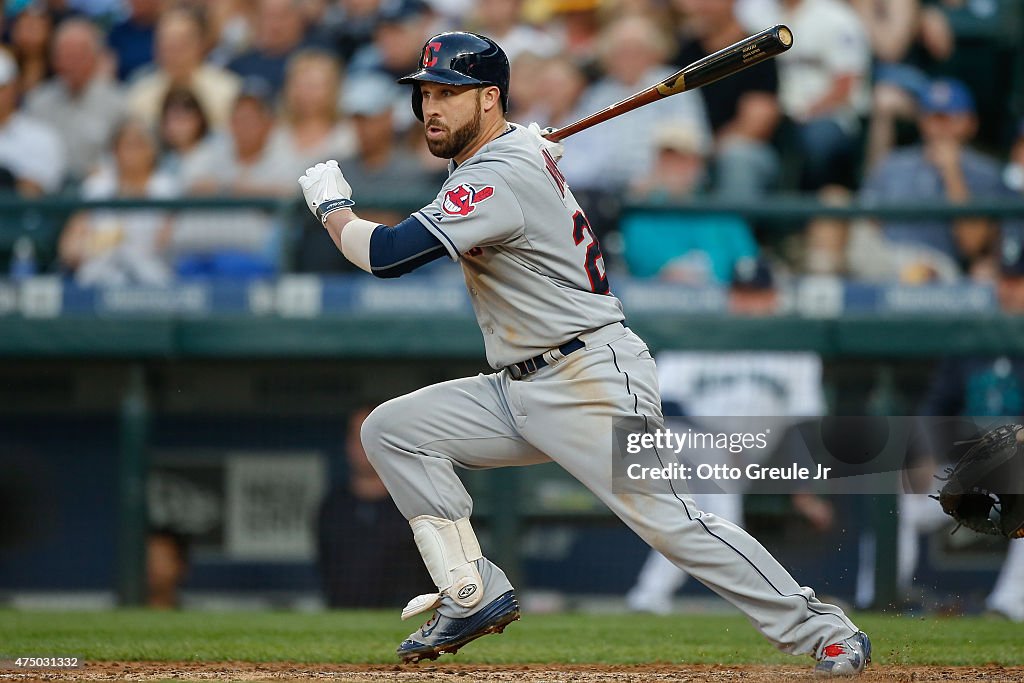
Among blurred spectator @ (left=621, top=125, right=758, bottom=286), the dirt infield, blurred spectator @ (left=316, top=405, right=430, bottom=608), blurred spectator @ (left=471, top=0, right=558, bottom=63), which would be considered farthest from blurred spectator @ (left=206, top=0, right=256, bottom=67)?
the dirt infield

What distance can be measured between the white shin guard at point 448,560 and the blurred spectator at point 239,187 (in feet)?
11.8

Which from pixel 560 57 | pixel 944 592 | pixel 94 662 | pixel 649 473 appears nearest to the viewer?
pixel 649 473

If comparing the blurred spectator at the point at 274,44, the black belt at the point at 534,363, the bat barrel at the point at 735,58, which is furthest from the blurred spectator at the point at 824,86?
the black belt at the point at 534,363

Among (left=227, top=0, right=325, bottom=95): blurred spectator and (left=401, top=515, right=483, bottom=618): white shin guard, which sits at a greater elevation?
(left=227, top=0, right=325, bottom=95): blurred spectator

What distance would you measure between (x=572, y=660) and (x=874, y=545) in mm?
2679

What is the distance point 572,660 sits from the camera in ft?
15.5

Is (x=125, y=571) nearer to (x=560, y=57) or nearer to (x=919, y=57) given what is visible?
(x=560, y=57)

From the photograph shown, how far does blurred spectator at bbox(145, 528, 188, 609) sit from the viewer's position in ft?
23.6

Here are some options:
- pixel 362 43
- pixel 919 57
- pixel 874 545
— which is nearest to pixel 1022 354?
pixel 874 545

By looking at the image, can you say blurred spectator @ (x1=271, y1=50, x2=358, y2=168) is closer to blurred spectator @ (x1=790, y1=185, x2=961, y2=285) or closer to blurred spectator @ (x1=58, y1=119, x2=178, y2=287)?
blurred spectator @ (x1=58, y1=119, x2=178, y2=287)

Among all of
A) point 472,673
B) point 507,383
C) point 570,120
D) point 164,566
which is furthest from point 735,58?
point 164,566

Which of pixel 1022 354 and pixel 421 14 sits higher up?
pixel 421 14

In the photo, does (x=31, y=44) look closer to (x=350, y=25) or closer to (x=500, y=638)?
(x=350, y=25)

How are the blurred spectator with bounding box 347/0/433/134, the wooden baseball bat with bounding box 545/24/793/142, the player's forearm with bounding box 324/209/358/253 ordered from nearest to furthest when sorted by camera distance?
1. the player's forearm with bounding box 324/209/358/253
2. the wooden baseball bat with bounding box 545/24/793/142
3. the blurred spectator with bounding box 347/0/433/134
